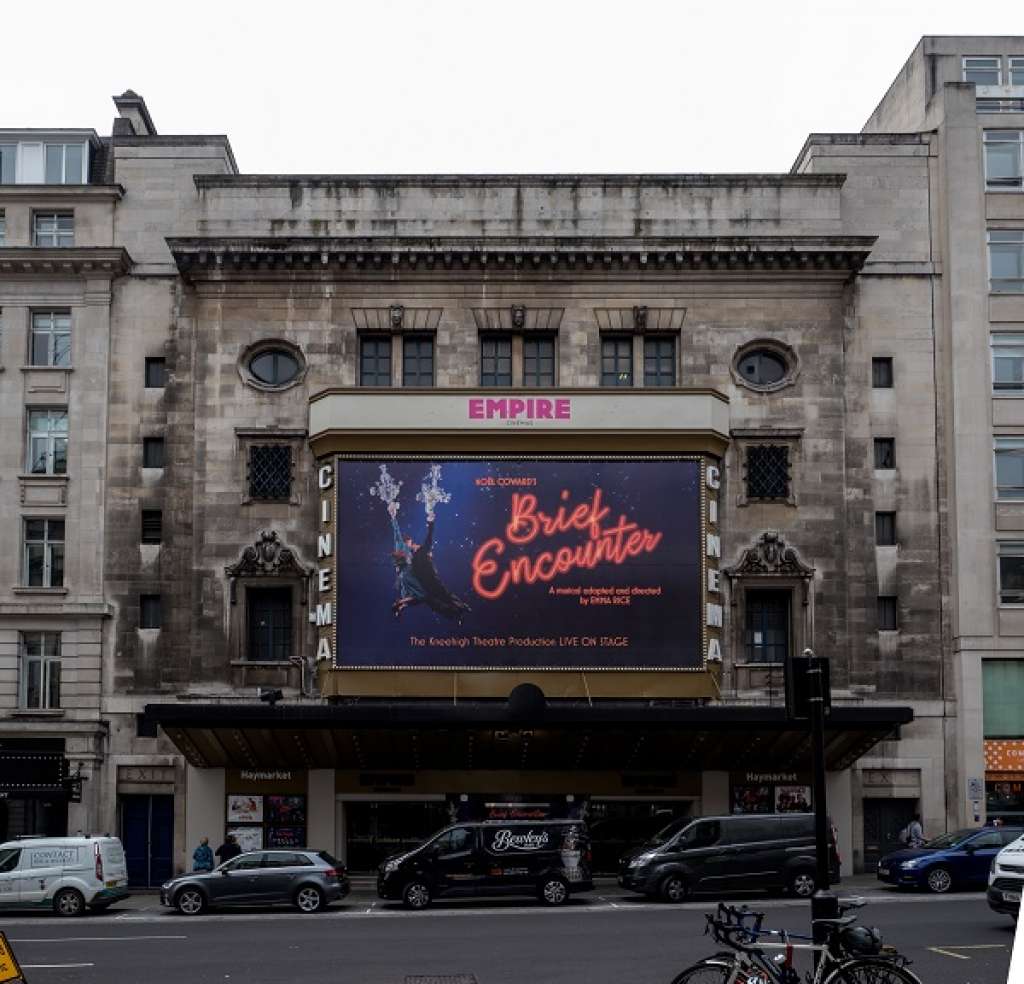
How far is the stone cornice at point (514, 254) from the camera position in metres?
45.2

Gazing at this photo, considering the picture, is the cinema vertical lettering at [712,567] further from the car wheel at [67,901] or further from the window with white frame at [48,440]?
the window with white frame at [48,440]

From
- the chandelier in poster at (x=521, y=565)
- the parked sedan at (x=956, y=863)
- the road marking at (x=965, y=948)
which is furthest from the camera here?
the chandelier in poster at (x=521, y=565)

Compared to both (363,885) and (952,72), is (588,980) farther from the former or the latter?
(952,72)

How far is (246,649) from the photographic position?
44.4 metres

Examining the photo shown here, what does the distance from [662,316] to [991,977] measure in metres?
26.1

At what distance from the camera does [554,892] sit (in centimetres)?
3556

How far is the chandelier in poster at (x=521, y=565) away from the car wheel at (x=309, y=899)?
9312 mm

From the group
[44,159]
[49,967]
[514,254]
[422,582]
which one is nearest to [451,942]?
[49,967]

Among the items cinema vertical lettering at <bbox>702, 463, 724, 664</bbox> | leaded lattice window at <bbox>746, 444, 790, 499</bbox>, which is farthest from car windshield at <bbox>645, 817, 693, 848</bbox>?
leaded lattice window at <bbox>746, 444, 790, 499</bbox>

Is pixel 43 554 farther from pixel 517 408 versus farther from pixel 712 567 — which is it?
pixel 712 567

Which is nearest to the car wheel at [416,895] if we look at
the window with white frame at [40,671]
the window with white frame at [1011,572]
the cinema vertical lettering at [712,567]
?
the cinema vertical lettering at [712,567]

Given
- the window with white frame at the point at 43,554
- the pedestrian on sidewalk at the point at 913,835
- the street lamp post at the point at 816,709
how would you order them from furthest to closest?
the window with white frame at the point at 43,554
the pedestrian on sidewalk at the point at 913,835
the street lamp post at the point at 816,709

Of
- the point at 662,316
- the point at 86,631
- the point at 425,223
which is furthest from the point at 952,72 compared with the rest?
the point at 86,631

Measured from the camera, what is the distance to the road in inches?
942
